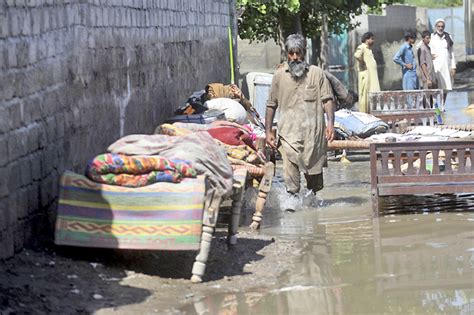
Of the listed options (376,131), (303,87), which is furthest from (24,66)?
(376,131)

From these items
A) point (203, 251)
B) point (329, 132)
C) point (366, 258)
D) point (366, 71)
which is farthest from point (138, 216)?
point (366, 71)

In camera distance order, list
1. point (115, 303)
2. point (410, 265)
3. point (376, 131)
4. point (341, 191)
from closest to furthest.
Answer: point (115, 303) < point (410, 265) < point (341, 191) < point (376, 131)

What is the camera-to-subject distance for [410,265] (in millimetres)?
7746

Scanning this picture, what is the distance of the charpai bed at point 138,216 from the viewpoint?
6.76m

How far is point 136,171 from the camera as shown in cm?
693

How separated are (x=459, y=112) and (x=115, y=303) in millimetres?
14183

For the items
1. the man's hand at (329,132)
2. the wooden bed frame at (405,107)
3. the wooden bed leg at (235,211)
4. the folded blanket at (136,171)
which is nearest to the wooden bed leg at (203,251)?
the folded blanket at (136,171)

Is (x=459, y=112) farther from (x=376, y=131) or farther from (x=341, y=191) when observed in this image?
(x=341, y=191)

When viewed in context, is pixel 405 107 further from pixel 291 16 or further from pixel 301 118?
pixel 291 16

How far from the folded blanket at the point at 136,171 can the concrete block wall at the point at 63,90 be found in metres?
0.47

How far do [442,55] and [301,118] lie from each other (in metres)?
10.0

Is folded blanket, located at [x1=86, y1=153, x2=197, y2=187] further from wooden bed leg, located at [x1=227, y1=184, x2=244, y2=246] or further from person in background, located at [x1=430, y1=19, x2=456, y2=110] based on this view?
person in background, located at [x1=430, y1=19, x2=456, y2=110]

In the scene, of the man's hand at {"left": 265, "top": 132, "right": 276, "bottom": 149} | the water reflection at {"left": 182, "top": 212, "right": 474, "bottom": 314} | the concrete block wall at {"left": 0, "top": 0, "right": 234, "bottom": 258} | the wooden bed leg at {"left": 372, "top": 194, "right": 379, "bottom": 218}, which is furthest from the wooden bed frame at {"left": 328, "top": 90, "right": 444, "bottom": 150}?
the water reflection at {"left": 182, "top": 212, "right": 474, "bottom": 314}

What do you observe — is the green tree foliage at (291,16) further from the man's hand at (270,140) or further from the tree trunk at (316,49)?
the man's hand at (270,140)
